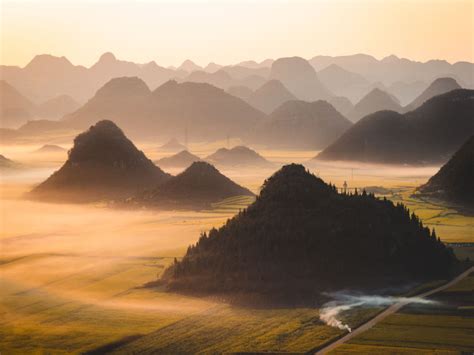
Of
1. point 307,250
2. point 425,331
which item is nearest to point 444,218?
point 307,250

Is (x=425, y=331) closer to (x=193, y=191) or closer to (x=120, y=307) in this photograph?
(x=120, y=307)

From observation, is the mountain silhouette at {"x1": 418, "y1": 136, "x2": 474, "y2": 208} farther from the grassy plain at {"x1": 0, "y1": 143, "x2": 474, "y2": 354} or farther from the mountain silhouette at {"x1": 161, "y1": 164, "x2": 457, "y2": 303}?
the mountain silhouette at {"x1": 161, "y1": 164, "x2": 457, "y2": 303}

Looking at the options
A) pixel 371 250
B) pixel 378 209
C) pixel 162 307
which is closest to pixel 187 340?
pixel 162 307

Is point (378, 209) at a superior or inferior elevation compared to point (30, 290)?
superior

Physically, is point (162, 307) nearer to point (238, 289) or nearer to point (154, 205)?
point (238, 289)

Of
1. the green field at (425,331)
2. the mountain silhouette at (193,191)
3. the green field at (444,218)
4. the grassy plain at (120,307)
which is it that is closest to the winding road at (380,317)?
the green field at (425,331)

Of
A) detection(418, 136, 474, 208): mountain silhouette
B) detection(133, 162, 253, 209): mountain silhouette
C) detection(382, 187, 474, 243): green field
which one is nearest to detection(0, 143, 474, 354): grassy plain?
detection(382, 187, 474, 243): green field
